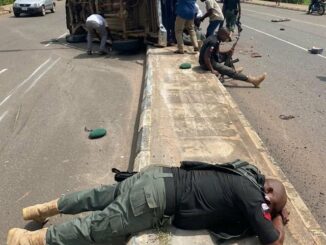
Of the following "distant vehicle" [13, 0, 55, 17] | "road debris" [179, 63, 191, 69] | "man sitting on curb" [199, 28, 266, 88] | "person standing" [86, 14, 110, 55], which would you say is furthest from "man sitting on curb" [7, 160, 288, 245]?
"distant vehicle" [13, 0, 55, 17]

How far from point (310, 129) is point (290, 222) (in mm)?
3266

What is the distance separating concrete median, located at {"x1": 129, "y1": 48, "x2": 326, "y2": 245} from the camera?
3996 mm

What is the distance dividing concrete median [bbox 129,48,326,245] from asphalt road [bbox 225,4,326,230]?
15.5 inches

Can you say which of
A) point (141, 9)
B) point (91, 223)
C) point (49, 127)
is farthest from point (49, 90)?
point (91, 223)

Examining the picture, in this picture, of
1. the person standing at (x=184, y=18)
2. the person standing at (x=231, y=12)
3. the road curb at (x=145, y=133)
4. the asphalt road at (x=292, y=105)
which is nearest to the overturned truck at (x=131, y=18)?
the person standing at (x=184, y=18)

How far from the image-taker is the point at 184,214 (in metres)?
3.81

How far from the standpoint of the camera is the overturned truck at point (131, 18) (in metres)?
13.4

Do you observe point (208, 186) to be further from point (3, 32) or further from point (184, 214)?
point (3, 32)

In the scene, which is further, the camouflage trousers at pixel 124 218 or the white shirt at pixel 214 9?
the white shirt at pixel 214 9

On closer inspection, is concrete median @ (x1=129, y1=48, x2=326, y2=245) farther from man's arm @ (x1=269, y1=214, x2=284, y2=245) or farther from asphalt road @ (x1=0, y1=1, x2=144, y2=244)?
asphalt road @ (x1=0, y1=1, x2=144, y2=244)

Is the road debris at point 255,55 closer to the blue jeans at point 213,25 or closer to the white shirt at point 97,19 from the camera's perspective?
the blue jeans at point 213,25

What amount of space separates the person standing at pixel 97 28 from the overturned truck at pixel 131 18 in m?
0.47

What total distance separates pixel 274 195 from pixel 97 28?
10.4 m

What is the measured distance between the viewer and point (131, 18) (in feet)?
45.6
